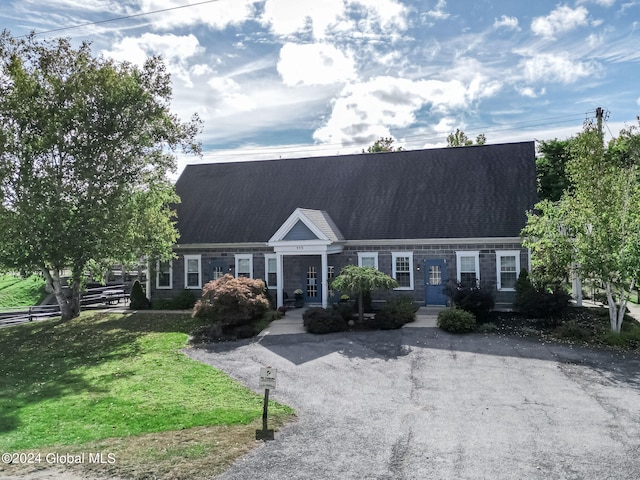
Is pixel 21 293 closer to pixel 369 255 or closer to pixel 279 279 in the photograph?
pixel 279 279

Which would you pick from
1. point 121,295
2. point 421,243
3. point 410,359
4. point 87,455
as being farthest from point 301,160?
point 87,455

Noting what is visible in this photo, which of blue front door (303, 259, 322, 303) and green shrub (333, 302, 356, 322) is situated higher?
blue front door (303, 259, 322, 303)

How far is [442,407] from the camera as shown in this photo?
11.2 metres

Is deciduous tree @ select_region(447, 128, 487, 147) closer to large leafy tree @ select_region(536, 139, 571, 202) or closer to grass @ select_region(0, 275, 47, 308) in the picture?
large leafy tree @ select_region(536, 139, 571, 202)

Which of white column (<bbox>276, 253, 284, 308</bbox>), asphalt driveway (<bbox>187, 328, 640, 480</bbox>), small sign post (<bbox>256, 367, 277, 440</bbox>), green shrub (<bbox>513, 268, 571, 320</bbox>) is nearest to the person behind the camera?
Answer: asphalt driveway (<bbox>187, 328, 640, 480</bbox>)

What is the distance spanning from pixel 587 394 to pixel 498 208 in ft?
44.8

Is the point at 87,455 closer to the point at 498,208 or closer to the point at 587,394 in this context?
the point at 587,394

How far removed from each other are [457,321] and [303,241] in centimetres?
825

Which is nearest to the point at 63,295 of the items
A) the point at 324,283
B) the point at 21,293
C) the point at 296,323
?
the point at 296,323

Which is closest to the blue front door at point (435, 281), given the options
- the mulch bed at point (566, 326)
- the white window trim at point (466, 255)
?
the white window trim at point (466, 255)

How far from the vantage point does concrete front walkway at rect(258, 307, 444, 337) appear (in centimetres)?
1981

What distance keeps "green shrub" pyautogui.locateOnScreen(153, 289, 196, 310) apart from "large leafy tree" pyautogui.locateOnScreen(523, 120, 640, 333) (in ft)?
55.5

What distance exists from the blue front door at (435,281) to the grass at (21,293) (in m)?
27.7

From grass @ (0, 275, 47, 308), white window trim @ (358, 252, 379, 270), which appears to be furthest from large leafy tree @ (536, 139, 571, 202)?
grass @ (0, 275, 47, 308)
